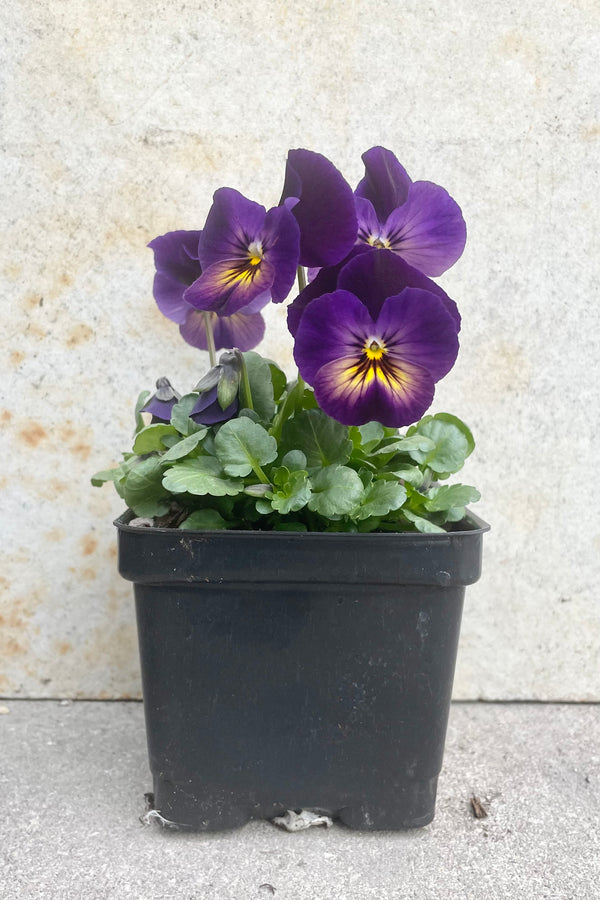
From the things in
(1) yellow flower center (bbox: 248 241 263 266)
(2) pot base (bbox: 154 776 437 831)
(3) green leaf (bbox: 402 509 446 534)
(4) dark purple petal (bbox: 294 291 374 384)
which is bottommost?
(2) pot base (bbox: 154 776 437 831)

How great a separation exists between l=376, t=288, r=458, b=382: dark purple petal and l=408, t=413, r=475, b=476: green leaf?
18 cm

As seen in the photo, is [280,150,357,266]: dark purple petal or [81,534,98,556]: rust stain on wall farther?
[81,534,98,556]: rust stain on wall

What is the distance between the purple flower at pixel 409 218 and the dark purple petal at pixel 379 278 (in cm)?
7

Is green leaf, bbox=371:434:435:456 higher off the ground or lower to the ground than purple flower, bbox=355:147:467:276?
lower

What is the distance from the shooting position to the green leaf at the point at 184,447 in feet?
2.94

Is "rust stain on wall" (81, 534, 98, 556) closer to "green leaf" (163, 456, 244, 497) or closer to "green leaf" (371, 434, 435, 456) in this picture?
"green leaf" (163, 456, 244, 497)

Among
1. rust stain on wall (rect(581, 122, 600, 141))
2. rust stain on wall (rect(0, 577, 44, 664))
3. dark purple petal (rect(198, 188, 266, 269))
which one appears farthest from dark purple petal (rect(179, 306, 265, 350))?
rust stain on wall (rect(581, 122, 600, 141))

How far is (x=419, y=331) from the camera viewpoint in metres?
0.84

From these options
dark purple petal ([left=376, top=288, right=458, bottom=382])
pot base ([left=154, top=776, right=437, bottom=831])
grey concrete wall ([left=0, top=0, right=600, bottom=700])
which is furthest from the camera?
grey concrete wall ([left=0, top=0, right=600, bottom=700])

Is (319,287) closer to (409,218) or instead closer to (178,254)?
Answer: (409,218)

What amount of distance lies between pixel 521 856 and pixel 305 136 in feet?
3.60

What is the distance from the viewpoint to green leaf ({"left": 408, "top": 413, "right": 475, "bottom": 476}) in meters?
1.02

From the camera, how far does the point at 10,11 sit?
4.21 feet

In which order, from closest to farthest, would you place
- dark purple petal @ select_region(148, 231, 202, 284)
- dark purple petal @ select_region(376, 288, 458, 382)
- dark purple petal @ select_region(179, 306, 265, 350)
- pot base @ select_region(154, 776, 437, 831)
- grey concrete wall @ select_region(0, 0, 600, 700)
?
dark purple petal @ select_region(376, 288, 458, 382), pot base @ select_region(154, 776, 437, 831), dark purple petal @ select_region(148, 231, 202, 284), dark purple petal @ select_region(179, 306, 265, 350), grey concrete wall @ select_region(0, 0, 600, 700)
